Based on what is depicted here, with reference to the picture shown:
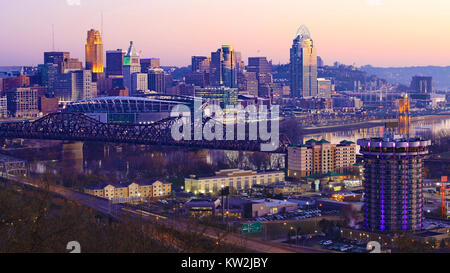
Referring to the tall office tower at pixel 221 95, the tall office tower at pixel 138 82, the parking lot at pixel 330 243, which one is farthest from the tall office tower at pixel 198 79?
the parking lot at pixel 330 243

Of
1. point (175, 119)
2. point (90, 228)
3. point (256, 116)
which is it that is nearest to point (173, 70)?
point (256, 116)

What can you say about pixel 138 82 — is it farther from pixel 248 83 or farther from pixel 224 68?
pixel 248 83

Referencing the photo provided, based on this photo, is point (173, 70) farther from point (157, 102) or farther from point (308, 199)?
point (308, 199)

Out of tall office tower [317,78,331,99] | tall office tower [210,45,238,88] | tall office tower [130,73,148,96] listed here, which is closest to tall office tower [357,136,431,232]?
tall office tower [130,73,148,96]

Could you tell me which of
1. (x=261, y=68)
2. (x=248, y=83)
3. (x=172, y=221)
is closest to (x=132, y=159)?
(x=172, y=221)

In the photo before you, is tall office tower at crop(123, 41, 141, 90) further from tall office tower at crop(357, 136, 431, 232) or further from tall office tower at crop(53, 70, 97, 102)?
tall office tower at crop(357, 136, 431, 232)

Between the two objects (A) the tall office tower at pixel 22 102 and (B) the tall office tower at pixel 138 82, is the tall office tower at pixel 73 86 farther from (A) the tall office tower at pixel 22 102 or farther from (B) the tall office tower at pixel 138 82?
(A) the tall office tower at pixel 22 102
